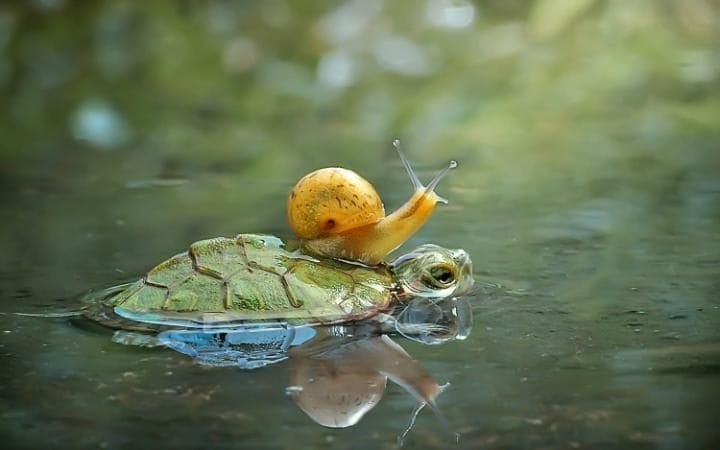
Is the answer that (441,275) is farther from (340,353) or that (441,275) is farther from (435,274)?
(340,353)

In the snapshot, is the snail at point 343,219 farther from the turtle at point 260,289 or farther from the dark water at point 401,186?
the dark water at point 401,186

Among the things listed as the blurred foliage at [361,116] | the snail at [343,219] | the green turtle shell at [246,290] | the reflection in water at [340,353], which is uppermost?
the blurred foliage at [361,116]

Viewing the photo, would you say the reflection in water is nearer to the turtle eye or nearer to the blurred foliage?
the turtle eye

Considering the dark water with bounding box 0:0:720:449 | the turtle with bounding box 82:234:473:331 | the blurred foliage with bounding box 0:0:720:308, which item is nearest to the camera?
the dark water with bounding box 0:0:720:449

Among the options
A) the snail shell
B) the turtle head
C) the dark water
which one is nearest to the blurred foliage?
the dark water

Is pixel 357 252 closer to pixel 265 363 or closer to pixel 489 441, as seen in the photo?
pixel 265 363

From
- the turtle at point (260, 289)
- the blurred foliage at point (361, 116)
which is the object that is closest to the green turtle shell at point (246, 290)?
the turtle at point (260, 289)

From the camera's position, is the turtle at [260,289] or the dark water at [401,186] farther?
the turtle at [260,289]

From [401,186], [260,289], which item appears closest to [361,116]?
[401,186]

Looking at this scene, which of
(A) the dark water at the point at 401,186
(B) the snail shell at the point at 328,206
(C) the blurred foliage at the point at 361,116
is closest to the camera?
(A) the dark water at the point at 401,186
